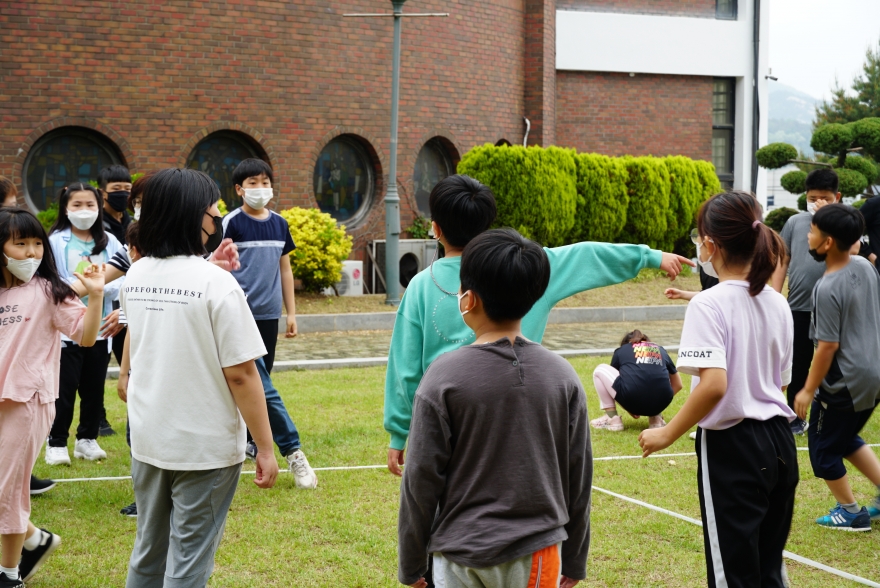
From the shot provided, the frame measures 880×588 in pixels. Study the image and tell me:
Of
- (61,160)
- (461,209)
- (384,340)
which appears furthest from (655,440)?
(61,160)

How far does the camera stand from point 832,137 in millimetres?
16500

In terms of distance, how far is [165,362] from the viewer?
3268 millimetres

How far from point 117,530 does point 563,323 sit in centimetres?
1108

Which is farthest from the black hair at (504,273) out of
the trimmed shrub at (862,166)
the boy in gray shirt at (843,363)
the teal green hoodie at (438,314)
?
the trimmed shrub at (862,166)

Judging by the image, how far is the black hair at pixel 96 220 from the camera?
6.38 metres

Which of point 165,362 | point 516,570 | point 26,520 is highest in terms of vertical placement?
point 165,362

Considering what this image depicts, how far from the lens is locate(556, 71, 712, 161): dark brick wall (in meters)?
22.9

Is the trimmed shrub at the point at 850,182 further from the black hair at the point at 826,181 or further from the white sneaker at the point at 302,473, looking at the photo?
the white sneaker at the point at 302,473

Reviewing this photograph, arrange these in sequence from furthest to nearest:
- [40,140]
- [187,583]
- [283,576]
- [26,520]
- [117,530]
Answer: [40,140]
[117,530]
[283,576]
[26,520]
[187,583]

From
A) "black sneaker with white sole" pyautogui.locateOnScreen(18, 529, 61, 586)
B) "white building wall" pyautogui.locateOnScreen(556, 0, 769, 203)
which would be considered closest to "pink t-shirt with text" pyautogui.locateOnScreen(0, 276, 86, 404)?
"black sneaker with white sole" pyautogui.locateOnScreen(18, 529, 61, 586)

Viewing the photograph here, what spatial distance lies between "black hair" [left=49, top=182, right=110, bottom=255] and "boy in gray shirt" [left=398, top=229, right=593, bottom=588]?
445 cm

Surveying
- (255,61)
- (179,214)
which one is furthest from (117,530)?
(255,61)

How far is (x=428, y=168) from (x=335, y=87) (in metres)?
2.99

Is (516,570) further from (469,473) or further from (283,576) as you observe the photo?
(283,576)
